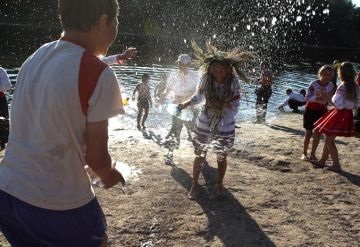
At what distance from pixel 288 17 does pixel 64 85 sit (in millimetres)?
98148

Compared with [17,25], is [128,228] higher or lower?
lower

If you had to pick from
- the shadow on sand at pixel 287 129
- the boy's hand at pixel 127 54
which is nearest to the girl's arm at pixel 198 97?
the boy's hand at pixel 127 54

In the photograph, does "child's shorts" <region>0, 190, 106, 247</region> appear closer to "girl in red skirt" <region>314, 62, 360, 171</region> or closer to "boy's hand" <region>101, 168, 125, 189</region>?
"boy's hand" <region>101, 168, 125, 189</region>

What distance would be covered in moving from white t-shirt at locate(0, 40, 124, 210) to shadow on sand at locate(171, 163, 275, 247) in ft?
9.22

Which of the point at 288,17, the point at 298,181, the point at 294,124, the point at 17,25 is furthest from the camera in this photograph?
the point at 288,17

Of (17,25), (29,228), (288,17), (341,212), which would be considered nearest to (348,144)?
(341,212)

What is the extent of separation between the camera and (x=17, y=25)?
6475cm

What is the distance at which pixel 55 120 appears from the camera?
→ 6.08ft

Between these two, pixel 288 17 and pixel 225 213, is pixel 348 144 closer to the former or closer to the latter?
pixel 225 213

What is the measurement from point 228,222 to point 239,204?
0.61 m

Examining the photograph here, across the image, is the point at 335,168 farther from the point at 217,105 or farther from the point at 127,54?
the point at 127,54

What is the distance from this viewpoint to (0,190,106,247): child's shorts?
1958 mm

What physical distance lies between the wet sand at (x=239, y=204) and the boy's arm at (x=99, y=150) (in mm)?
2578

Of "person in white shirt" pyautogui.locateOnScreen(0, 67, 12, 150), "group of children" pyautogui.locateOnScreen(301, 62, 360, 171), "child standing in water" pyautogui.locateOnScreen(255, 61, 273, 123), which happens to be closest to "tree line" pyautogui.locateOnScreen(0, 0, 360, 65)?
"child standing in water" pyautogui.locateOnScreen(255, 61, 273, 123)
